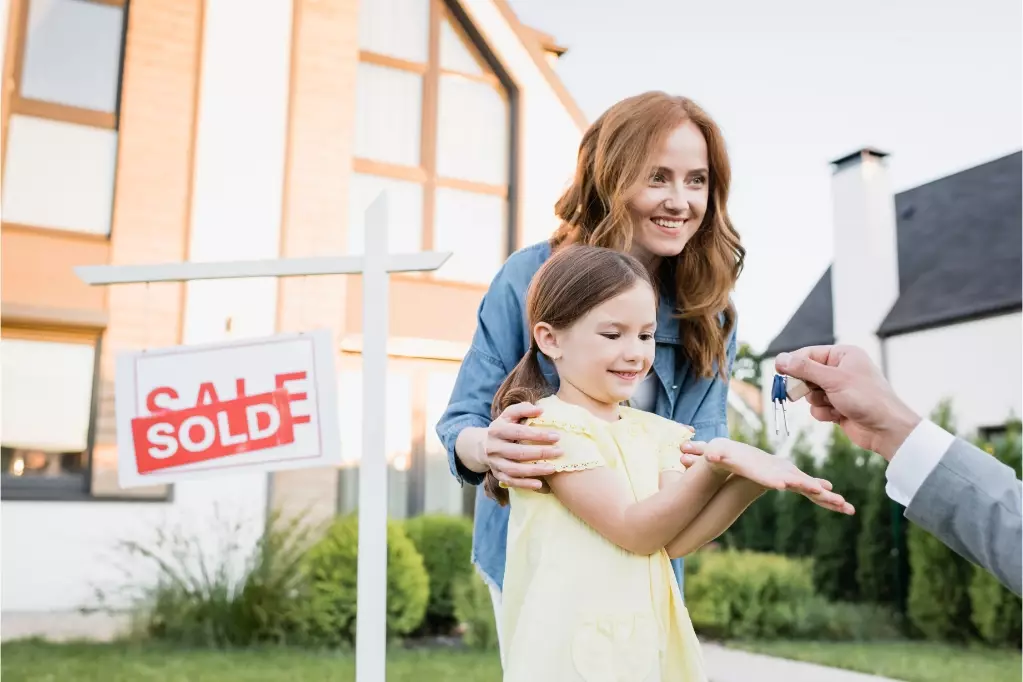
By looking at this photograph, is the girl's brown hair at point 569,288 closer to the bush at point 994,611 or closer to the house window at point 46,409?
the bush at point 994,611

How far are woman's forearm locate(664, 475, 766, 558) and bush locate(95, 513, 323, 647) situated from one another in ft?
19.1

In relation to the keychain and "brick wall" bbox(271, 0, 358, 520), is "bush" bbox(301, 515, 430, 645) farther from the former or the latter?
the keychain

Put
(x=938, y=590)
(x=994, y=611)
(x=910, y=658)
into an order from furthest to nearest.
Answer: (x=938, y=590)
(x=994, y=611)
(x=910, y=658)

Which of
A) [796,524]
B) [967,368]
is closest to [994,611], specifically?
[796,524]

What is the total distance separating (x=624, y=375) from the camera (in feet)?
4.90

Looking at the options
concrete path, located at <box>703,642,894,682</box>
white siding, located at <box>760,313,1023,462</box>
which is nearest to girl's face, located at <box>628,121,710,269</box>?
concrete path, located at <box>703,642,894,682</box>

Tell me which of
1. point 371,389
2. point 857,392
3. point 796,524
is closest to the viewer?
point 857,392

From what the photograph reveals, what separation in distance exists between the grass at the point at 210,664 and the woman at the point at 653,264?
3.96 m

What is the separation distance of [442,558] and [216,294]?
3.16m

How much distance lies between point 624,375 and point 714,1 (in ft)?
22.7

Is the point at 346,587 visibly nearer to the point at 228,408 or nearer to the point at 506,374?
the point at 228,408

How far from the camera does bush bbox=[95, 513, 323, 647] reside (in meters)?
6.59

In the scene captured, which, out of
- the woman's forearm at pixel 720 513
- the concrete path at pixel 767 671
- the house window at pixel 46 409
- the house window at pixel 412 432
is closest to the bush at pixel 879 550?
the concrete path at pixel 767 671

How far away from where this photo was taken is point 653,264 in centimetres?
190
